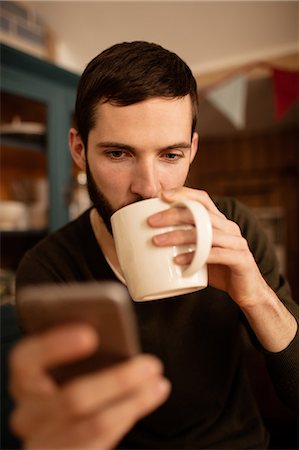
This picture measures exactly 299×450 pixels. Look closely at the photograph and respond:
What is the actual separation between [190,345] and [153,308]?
3.5 inches

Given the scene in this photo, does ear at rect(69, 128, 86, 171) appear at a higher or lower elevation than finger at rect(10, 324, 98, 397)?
higher

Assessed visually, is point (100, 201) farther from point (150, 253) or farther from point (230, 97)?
point (230, 97)

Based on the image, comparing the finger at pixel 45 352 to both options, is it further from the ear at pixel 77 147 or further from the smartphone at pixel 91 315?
the ear at pixel 77 147

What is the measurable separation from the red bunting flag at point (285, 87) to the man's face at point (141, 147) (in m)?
1.49

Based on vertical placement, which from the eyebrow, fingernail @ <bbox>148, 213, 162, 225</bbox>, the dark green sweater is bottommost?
the dark green sweater

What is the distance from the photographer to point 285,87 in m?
1.95

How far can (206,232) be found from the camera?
1.30ft

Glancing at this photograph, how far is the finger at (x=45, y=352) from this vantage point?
0.18 metres

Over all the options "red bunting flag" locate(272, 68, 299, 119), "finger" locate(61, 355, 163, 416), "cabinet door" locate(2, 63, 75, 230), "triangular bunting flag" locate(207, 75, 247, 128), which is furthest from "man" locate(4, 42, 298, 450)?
"red bunting flag" locate(272, 68, 299, 119)

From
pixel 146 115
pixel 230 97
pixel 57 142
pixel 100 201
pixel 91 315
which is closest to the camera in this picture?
pixel 91 315

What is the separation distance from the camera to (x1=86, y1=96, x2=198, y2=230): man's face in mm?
528

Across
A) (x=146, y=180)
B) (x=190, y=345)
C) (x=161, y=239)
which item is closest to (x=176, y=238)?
(x=161, y=239)

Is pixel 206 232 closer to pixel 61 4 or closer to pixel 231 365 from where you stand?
pixel 231 365

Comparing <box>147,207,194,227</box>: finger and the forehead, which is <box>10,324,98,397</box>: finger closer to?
<box>147,207,194,227</box>: finger
